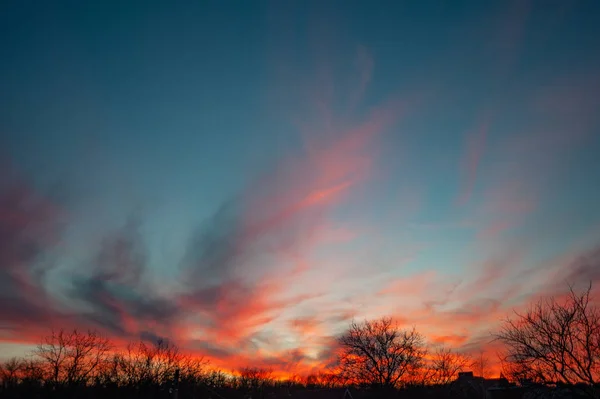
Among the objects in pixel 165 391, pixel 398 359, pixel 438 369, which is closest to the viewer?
pixel 165 391

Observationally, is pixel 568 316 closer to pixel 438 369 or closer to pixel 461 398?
pixel 438 369

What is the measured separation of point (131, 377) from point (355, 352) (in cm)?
3375

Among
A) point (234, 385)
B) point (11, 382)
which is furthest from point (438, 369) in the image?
point (11, 382)

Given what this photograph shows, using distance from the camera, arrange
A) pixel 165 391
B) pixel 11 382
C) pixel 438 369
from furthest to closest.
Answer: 1. pixel 438 369
2. pixel 165 391
3. pixel 11 382

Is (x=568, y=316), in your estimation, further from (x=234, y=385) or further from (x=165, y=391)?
(x=234, y=385)

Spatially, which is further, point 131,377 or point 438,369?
point 438,369

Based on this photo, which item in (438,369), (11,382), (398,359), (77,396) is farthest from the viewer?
(438,369)

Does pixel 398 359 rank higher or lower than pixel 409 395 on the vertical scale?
higher

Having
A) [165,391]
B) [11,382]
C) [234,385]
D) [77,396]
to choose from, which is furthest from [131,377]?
[234,385]

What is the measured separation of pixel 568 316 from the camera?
27359mm

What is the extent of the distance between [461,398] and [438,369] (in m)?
8.64

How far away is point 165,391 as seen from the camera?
5744 centimetres

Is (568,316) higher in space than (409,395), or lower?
higher

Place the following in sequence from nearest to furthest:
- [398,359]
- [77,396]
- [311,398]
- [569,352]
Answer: [569,352], [77,396], [398,359], [311,398]
